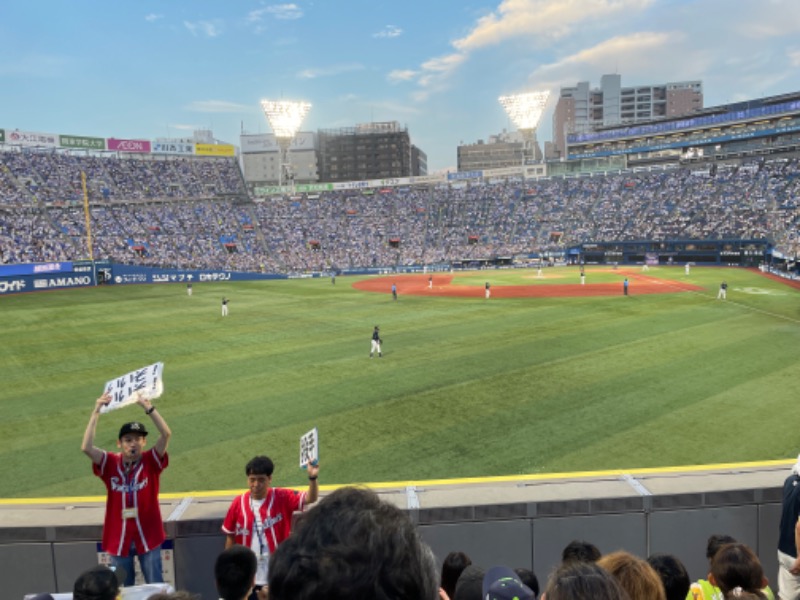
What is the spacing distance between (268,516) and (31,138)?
288ft

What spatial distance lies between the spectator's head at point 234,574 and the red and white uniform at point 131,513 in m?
1.96

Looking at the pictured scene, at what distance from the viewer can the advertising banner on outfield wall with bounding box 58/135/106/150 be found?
77.6 metres

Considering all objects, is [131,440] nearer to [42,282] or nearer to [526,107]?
[42,282]

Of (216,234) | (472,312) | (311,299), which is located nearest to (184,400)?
(472,312)

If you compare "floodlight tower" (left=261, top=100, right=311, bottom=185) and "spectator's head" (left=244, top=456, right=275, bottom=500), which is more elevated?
"floodlight tower" (left=261, top=100, right=311, bottom=185)

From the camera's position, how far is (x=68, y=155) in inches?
3115

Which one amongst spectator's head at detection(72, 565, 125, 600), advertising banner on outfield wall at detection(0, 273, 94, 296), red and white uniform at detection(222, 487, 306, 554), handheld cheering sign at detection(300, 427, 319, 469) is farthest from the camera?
advertising banner on outfield wall at detection(0, 273, 94, 296)

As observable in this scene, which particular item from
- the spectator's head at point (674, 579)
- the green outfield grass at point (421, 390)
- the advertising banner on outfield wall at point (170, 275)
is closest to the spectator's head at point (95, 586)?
the spectator's head at point (674, 579)

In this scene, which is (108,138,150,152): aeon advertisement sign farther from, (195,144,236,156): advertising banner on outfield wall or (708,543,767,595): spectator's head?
(708,543,767,595): spectator's head

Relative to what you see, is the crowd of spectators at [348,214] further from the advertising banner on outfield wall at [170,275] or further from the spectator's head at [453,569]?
the spectator's head at [453,569]

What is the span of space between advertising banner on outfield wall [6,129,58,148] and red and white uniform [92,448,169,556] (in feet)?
284

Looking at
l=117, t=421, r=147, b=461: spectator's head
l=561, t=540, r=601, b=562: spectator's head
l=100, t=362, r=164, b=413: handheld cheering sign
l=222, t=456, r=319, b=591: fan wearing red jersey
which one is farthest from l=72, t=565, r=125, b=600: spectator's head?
l=561, t=540, r=601, b=562: spectator's head

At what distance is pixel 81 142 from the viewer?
79250 millimetres

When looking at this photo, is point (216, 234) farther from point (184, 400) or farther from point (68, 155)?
point (184, 400)
